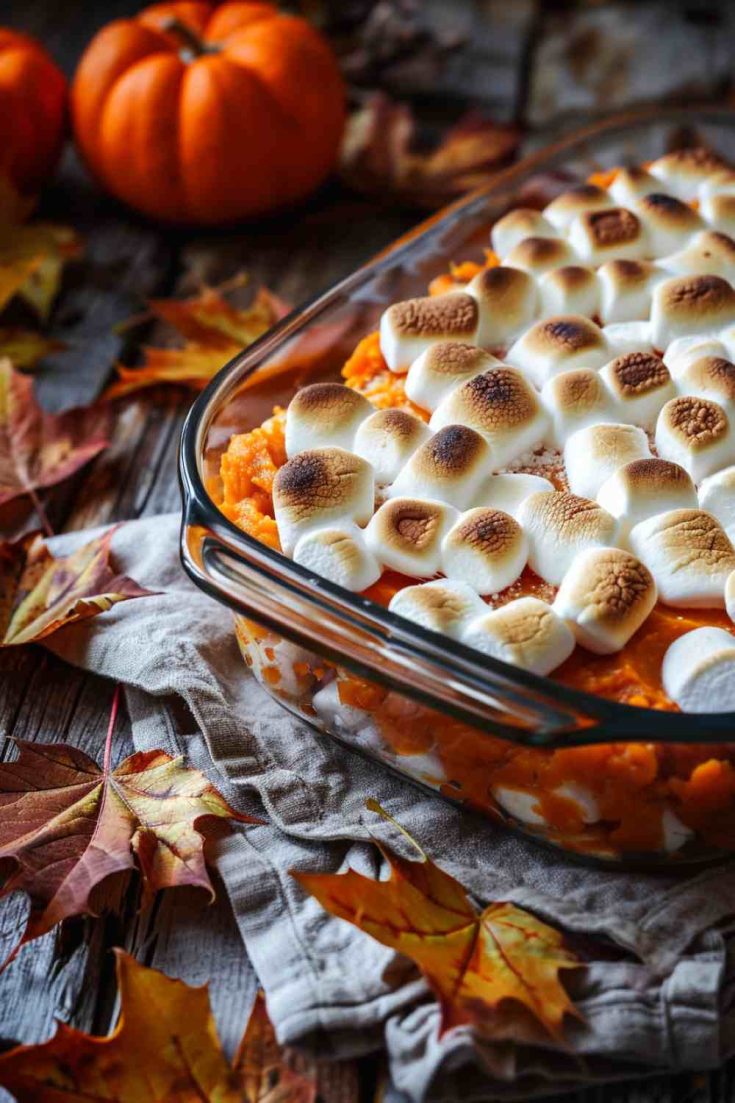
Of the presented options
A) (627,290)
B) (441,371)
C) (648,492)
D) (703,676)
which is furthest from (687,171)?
(703,676)

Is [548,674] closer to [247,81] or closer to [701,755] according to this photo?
[701,755]

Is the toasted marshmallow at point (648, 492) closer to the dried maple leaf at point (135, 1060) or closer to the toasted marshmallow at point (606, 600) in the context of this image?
the toasted marshmallow at point (606, 600)

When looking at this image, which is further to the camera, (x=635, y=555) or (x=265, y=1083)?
(x=635, y=555)

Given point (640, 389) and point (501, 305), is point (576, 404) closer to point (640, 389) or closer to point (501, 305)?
point (640, 389)

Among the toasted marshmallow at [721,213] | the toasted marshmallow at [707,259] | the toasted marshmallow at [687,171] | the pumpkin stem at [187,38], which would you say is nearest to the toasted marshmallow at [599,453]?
the toasted marshmallow at [707,259]

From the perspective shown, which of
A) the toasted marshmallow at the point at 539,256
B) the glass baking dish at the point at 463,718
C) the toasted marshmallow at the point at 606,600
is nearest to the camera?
the glass baking dish at the point at 463,718

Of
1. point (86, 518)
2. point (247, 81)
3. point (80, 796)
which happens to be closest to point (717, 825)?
point (80, 796)
